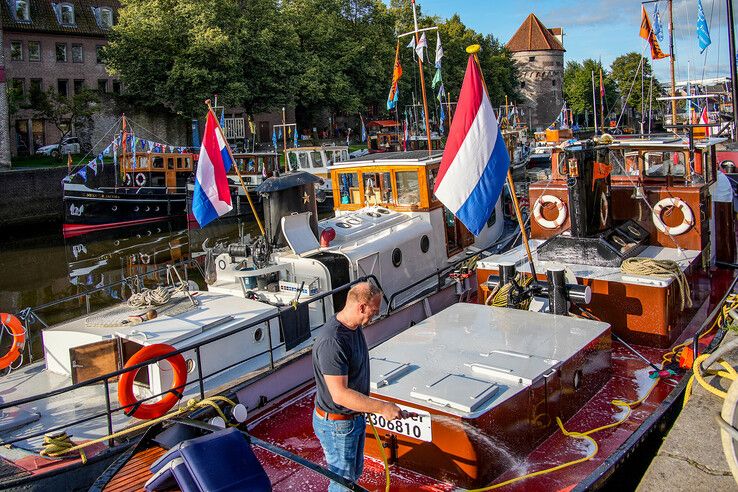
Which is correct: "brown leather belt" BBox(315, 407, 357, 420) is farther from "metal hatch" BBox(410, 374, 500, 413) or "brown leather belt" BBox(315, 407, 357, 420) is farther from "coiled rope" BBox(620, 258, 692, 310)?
"coiled rope" BBox(620, 258, 692, 310)

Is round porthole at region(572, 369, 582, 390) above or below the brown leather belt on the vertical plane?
below

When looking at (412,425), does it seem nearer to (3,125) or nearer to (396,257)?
(396,257)

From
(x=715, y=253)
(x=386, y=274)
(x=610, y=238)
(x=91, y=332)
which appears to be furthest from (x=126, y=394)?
(x=715, y=253)

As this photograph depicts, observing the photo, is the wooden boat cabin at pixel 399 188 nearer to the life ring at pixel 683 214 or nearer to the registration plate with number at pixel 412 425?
the life ring at pixel 683 214

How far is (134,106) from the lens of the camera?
4703cm

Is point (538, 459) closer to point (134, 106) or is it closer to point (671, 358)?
point (671, 358)

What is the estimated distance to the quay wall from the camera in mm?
34594

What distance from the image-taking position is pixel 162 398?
775 centimetres

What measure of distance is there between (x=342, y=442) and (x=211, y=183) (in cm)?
695

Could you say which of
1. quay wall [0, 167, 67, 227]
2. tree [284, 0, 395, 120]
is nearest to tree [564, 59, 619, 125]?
tree [284, 0, 395, 120]

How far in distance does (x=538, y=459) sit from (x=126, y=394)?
420cm

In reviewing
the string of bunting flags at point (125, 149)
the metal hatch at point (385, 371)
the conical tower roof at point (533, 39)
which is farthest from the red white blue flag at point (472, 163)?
the conical tower roof at point (533, 39)

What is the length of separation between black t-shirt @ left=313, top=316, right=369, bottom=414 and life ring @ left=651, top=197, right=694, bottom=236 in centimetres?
732

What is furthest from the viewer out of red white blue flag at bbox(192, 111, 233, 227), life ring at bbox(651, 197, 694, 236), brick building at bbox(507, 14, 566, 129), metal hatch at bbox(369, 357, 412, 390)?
brick building at bbox(507, 14, 566, 129)
